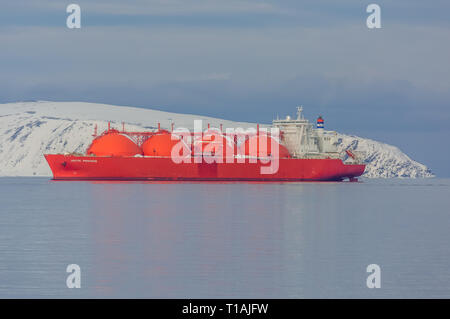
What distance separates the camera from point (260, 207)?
41875mm

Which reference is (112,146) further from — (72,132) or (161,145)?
(72,132)

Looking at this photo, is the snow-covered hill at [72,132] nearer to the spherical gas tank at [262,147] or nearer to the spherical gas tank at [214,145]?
the spherical gas tank at [262,147]

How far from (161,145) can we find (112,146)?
205 inches

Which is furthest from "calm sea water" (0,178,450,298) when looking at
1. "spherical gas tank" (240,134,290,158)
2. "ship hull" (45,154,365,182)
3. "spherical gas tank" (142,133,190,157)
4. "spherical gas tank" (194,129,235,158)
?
"spherical gas tank" (240,134,290,158)

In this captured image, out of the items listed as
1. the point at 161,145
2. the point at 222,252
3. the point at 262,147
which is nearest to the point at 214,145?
the point at 262,147

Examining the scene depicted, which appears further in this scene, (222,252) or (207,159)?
(207,159)

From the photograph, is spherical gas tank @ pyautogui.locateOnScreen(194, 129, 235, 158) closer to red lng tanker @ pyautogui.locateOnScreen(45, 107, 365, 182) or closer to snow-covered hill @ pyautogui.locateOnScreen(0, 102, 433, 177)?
red lng tanker @ pyautogui.locateOnScreen(45, 107, 365, 182)

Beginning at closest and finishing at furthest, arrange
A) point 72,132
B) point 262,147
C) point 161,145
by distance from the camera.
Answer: point 161,145 → point 262,147 → point 72,132

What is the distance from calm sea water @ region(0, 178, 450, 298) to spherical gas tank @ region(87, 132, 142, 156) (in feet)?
116

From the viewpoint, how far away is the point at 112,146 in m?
76.0

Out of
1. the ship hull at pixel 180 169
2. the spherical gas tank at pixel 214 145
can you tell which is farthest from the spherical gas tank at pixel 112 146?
the spherical gas tank at pixel 214 145
